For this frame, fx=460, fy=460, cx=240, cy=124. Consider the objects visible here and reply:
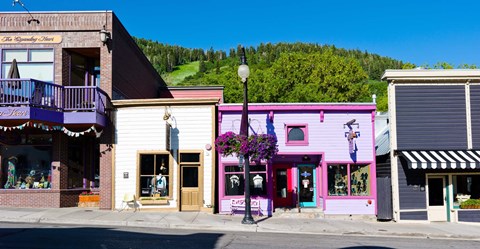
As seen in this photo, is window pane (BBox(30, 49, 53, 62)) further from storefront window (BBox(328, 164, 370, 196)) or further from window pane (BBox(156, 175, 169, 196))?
storefront window (BBox(328, 164, 370, 196))

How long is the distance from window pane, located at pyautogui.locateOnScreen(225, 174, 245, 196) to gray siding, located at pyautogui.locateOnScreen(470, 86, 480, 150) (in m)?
9.86

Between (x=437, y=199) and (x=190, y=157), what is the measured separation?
1050cm

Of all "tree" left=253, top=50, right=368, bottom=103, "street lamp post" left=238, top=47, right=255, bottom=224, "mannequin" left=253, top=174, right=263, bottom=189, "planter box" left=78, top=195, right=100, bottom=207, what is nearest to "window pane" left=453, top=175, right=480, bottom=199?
"mannequin" left=253, top=174, right=263, bottom=189

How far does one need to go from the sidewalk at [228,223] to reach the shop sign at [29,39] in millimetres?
6994

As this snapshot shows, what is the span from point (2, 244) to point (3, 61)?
11194 mm

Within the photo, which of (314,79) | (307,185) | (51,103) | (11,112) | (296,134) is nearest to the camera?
(11,112)

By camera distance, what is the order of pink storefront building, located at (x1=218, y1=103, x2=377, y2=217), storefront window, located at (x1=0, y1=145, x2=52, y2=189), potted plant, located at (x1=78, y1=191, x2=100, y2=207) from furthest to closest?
potted plant, located at (x1=78, y1=191, x2=100, y2=207)
pink storefront building, located at (x1=218, y1=103, x2=377, y2=217)
storefront window, located at (x1=0, y1=145, x2=52, y2=189)

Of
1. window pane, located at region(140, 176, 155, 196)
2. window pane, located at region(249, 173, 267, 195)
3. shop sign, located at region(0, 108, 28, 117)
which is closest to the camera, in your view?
shop sign, located at region(0, 108, 28, 117)

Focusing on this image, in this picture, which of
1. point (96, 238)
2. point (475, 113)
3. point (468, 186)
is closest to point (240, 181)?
point (96, 238)

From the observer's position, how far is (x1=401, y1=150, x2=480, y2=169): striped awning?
58.9 ft

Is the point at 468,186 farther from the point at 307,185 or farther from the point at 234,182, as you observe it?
the point at 234,182

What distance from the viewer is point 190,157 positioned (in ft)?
64.2

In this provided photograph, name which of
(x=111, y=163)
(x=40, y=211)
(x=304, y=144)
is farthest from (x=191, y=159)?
(x=40, y=211)

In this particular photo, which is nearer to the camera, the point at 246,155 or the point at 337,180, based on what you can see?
the point at 246,155
